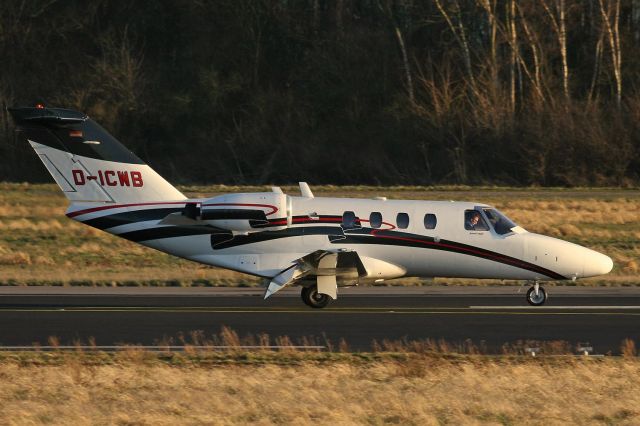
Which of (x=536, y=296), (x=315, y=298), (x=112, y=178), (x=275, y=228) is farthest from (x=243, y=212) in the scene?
(x=536, y=296)

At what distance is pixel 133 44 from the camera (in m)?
66.2

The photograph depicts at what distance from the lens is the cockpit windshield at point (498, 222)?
22188 millimetres

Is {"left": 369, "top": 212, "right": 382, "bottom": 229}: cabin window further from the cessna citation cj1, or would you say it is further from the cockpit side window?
the cockpit side window

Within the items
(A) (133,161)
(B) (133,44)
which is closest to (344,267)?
(A) (133,161)

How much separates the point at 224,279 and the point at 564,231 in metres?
13.8

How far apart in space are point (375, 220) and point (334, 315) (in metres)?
2.14

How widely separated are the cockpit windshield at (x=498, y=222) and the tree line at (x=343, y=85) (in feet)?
108

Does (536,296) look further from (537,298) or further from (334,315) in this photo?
(334,315)

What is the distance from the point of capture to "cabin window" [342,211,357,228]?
21.6 m

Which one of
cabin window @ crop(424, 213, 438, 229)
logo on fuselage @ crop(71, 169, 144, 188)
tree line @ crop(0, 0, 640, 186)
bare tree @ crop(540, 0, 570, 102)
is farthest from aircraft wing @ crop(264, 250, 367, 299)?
bare tree @ crop(540, 0, 570, 102)

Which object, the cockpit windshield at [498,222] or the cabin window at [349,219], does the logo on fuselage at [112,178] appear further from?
the cockpit windshield at [498,222]

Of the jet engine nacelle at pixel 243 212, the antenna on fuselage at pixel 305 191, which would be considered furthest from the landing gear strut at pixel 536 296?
the jet engine nacelle at pixel 243 212

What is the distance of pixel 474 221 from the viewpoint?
72.5 feet

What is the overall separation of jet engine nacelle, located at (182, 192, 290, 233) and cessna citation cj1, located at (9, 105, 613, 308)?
2cm
